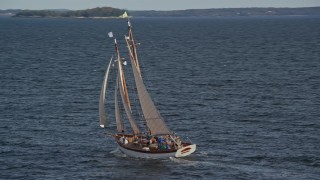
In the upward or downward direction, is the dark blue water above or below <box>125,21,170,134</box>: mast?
below

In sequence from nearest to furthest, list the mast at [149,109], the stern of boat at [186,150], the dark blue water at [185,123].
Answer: the dark blue water at [185,123]
the stern of boat at [186,150]
the mast at [149,109]

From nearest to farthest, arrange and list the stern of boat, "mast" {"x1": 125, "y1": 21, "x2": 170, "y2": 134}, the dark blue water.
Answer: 1. the dark blue water
2. the stern of boat
3. "mast" {"x1": 125, "y1": 21, "x2": 170, "y2": 134}

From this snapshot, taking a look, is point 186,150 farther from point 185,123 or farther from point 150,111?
point 185,123

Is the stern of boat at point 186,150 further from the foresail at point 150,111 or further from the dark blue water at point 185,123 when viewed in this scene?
the foresail at point 150,111

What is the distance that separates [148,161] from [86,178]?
27.1ft

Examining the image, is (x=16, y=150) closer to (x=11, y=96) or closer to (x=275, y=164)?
(x=275, y=164)

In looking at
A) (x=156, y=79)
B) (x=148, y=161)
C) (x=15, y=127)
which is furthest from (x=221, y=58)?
(x=148, y=161)

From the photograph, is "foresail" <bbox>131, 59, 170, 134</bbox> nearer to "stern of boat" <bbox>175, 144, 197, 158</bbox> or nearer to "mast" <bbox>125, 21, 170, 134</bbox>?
"mast" <bbox>125, 21, 170, 134</bbox>

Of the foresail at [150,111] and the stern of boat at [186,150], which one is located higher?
the foresail at [150,111]

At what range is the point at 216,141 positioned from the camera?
9112 centimetres

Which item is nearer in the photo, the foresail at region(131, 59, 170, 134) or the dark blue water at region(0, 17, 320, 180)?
the dark blue water at region(0, 17, 320, 180)

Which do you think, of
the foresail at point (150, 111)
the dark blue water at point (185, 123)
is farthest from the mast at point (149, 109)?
the dark blue water at point (185, 123)

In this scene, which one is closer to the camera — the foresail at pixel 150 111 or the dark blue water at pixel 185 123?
the dark blue water at pixel 185 123

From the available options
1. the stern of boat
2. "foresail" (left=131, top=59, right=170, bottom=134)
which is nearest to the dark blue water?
the stern of boat
